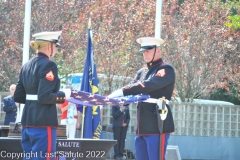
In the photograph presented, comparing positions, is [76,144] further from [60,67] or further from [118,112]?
[60,67]

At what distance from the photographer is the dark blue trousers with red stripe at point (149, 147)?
8648mm

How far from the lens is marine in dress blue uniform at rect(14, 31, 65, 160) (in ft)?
25.1

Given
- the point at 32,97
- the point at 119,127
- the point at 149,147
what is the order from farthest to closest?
the point at 119,127 < the point at 149,147 < the point at 32,97

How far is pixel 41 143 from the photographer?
7.70 m

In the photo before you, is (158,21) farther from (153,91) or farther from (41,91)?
(41,91)

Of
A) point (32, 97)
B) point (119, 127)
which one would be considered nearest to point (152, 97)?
point (32, 97)

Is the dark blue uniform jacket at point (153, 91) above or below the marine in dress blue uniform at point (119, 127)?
above

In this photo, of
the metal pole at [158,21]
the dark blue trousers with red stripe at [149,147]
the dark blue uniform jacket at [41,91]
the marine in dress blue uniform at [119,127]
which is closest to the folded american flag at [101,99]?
the dark blue trousers with red stripe at [149,147]

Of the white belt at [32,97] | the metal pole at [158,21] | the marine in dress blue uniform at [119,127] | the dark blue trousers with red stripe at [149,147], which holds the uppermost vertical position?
the metal pole at [158,21]

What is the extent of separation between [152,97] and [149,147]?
689 mm

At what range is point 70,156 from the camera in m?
9.42

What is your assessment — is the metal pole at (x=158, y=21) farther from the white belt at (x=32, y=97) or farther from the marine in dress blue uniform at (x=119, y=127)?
the white belt at (x=32, y=97)

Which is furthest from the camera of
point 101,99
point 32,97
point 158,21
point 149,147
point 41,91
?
point 158,21

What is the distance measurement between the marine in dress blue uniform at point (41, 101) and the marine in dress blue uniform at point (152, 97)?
137 centimetres
